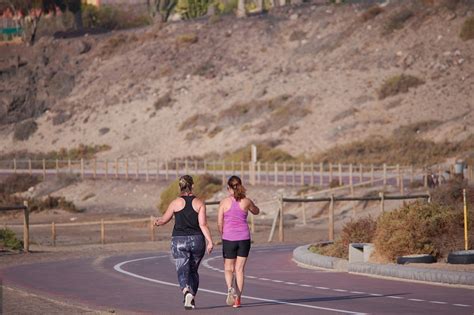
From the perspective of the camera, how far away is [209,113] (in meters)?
104

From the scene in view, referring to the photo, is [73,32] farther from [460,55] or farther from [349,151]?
[349,151]

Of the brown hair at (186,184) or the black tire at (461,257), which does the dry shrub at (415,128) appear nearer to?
the black tire at (461,257)

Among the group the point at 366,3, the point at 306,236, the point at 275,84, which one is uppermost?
the point at 366,3

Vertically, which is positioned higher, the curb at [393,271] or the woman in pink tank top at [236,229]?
the woman in pink tank top at [236,229]

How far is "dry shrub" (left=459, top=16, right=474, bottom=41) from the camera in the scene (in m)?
104

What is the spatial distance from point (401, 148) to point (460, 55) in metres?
20.2

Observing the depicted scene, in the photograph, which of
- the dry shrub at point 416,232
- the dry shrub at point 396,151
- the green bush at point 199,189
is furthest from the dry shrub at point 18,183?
the dry shrub at point 416,232

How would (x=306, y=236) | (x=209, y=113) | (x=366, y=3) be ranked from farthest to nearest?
(x=366, y=3), (x=209, y=113), (x=306, y=236)

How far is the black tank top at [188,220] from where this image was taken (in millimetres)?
19234

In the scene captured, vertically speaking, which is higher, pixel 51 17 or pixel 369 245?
pixel 51 17

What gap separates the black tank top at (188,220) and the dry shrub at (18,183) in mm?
62584

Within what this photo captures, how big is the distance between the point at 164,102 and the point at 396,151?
1234 inches

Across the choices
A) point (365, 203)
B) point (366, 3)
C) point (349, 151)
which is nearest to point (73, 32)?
point (366, 3)

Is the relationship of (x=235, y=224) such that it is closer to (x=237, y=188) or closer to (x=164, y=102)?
(x=237, y=188)
